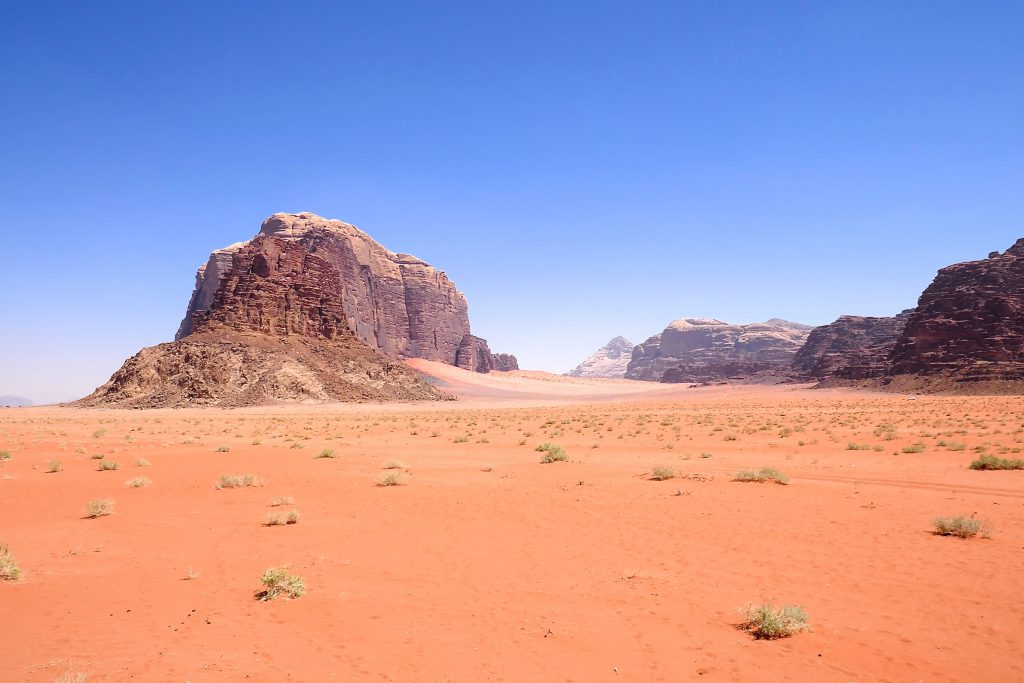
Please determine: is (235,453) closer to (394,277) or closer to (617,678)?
(617,678)

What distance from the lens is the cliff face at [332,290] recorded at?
65.4m

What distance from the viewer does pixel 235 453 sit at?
2141 cm

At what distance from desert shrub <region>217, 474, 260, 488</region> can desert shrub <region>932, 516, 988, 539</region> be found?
14.8 metres

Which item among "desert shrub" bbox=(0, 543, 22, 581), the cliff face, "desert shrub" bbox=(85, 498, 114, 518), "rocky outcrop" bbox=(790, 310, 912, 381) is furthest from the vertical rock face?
"rocky outcrop" bbox=(790, 310, 912, 381)

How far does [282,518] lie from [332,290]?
70913 millimetres

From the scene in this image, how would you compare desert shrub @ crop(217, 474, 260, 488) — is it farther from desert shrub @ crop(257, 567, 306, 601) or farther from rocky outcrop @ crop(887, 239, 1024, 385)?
rocky outcrop @ crop(887, 239, 1024, 385)

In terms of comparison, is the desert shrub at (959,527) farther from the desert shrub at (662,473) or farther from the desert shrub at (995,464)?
the desert shrub at (995,464)

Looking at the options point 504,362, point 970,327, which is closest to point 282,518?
point 970,327

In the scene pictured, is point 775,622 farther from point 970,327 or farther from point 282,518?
point 970,327

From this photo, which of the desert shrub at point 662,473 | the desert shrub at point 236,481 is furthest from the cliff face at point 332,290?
the desert shrub at point 662,473

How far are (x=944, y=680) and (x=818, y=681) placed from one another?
1.05m

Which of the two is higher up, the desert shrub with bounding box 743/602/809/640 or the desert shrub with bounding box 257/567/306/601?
the desert shrub with bounding box 257/567/306/601

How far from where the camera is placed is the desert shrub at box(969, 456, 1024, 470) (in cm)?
1508

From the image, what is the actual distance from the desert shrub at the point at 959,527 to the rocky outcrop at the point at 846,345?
83.2m
